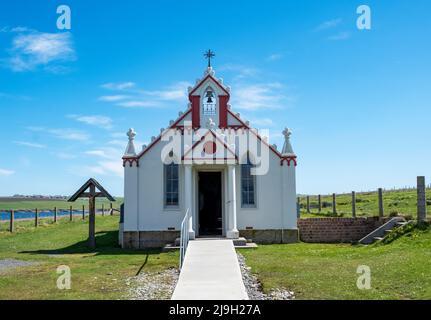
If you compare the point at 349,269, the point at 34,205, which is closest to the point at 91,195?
the point at 349,269

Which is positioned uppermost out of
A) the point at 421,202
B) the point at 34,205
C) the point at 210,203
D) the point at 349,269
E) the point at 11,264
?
the point at 421,202

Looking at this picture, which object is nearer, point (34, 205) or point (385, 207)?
point (385, 207)

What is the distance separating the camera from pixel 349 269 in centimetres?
1228

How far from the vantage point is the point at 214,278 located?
35.2 ft

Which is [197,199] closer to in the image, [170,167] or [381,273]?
[170,167]

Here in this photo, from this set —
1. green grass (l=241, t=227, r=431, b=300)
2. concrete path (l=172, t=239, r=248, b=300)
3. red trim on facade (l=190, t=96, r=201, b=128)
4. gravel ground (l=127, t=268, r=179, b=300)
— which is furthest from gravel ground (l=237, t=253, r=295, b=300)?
red trim on facade (l=190, t=96, r=201, b=128)

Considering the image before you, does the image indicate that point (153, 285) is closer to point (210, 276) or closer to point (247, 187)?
point (210, 276)

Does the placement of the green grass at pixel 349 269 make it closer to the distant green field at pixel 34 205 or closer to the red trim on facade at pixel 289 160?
the red trim on facade at pixel 289 160

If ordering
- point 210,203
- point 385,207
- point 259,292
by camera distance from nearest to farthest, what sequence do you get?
point 259,292 < point 210,203 < point 385,207

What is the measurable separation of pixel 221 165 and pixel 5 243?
452 inches

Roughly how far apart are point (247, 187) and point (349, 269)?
8.69m

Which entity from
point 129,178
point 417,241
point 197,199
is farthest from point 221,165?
point 417,241

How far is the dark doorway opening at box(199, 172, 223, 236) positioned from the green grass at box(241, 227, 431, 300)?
3.51 metres
